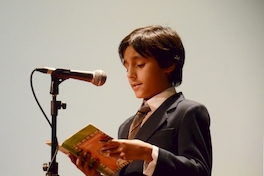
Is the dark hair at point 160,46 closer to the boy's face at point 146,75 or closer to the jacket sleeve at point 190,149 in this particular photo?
the boy's face at point 146,75

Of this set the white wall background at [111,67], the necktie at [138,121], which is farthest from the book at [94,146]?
the white wall background at [111,67]

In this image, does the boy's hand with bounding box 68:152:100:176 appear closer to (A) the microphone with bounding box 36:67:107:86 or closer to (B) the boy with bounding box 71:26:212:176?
(B) the boy with bounding box 71:26:212:176

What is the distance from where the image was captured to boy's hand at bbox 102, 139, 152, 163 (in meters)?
0.87

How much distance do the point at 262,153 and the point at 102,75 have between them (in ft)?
4.52

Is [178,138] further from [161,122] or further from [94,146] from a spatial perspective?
[94,146]

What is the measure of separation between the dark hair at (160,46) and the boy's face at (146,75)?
16 millimetres

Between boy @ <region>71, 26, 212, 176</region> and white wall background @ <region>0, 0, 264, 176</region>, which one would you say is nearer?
boy @ <region>71, 26, 212, 176</region>

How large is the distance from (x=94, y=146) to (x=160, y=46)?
1.25ft

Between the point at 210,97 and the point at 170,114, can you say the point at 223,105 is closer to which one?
the point at 210,97

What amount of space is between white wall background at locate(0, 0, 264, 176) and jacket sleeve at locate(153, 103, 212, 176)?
794 millimetres

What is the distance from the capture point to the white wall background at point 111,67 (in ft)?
5.42

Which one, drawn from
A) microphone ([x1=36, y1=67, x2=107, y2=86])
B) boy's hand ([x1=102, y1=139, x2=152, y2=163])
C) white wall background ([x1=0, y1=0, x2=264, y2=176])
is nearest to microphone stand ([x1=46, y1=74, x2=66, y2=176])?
microphone ([x1=36, y1=67, x2=107, y2=86])

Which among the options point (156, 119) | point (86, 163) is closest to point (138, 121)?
point (156, 119)

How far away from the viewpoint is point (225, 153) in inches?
76.5
